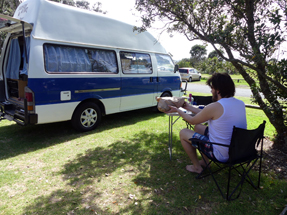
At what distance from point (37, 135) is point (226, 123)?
419 cm

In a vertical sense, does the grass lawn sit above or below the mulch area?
below

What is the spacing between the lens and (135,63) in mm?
5961

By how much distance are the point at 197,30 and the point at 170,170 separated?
9.33ft

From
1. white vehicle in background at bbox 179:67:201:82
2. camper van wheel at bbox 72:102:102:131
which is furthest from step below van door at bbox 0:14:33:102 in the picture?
white vehicle in background at bbox 179:67:201:82

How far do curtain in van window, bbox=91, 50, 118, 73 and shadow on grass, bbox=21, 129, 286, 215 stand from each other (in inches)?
89.5

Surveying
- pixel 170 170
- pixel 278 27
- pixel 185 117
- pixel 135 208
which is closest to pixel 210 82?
pixel 185 117

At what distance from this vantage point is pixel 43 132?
5.00 meters

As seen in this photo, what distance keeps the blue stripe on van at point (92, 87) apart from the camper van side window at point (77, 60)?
241 millimetres

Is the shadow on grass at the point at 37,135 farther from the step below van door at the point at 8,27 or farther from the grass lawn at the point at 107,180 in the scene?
the step below van door at the point at 8,27

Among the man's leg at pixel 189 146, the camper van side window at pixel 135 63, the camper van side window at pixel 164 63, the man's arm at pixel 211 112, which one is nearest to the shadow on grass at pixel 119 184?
the man's leg at pixel 189 146

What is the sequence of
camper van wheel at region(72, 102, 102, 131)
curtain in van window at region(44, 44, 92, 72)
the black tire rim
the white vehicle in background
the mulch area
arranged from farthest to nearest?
1. the white vehicle in background
2. the black tire rim
3. camper van wheel at region(72, 102, 102, 131)
4. curtain in van window at region(44, 44, 92, 72)
5. the mulch area

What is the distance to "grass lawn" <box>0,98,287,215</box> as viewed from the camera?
2455 mm

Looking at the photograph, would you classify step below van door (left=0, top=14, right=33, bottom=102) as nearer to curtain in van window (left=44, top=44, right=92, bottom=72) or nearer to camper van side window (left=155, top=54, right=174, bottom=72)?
curtain in van window (left=44, top=44, right=92, bottom=72)

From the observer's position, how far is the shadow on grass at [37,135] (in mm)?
4083
